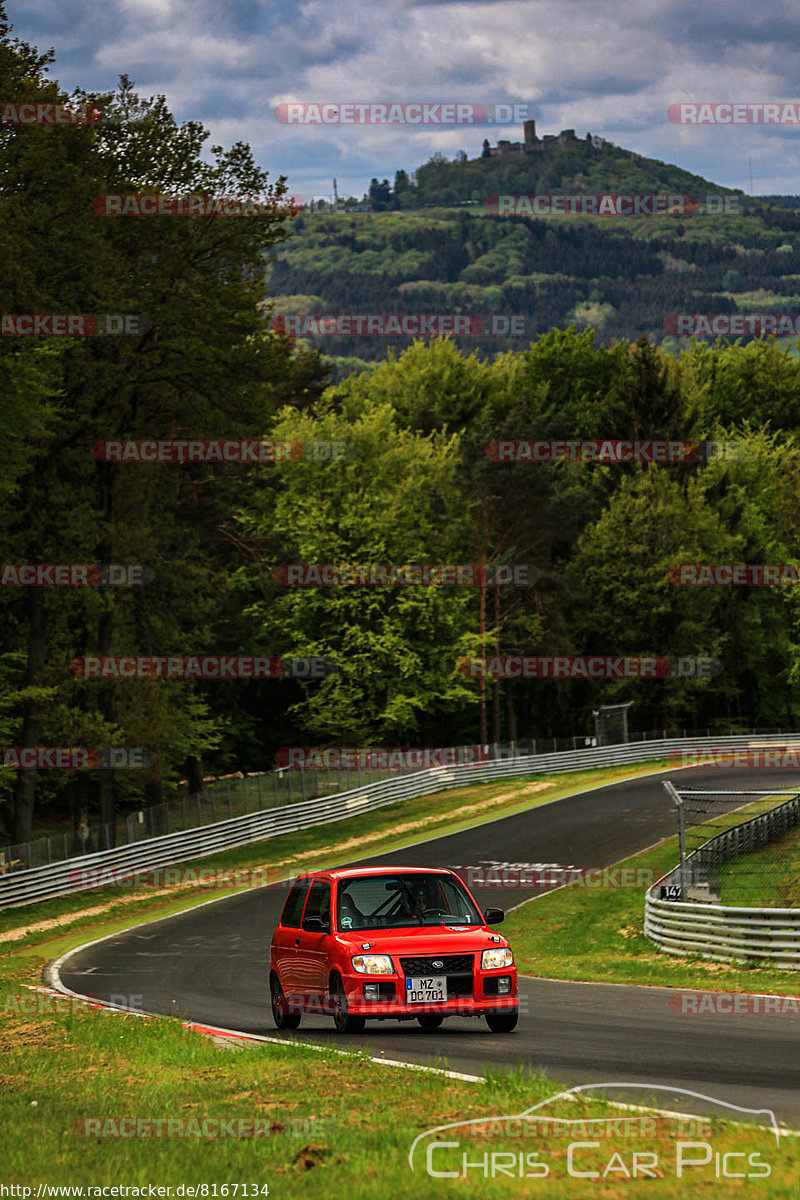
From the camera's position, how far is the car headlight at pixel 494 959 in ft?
46.1


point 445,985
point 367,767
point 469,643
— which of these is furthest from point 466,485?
point 445,985

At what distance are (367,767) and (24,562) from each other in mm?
19839

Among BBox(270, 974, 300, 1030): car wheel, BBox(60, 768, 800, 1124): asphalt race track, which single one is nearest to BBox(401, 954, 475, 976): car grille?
BBox(60, 768, 800, 1124): asphalt race track

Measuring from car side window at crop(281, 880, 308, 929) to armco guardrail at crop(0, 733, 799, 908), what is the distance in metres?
23.7

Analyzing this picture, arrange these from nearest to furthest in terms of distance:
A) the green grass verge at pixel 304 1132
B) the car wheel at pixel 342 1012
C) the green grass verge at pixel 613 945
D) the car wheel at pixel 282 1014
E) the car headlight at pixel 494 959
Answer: the green grass verge at pixel 304 1132
the car headlight at pixel 494 959
the car wheel at pixel 342 1012
the car wheel at pixel 282 1014
the green grass verge at pixel 613 945

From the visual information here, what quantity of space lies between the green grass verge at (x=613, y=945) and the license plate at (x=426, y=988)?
605cm

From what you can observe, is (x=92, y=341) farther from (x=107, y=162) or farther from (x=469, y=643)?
(x=469, y=643)

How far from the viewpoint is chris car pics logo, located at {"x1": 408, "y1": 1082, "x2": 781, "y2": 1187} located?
23.1 feet

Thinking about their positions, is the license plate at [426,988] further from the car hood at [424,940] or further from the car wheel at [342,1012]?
the car wheel at [342,1012]

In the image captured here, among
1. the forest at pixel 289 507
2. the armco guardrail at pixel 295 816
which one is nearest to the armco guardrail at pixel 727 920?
the armco guardrail at pixel 295 816

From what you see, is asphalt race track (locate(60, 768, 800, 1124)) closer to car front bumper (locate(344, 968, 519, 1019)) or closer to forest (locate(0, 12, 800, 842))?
car front bumper (locate(344, 968, 519, 1019))

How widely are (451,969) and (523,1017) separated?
2252 mm

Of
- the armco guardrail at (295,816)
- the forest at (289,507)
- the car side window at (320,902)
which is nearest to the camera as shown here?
the car side window at (320,902)

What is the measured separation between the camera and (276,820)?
5091cm
